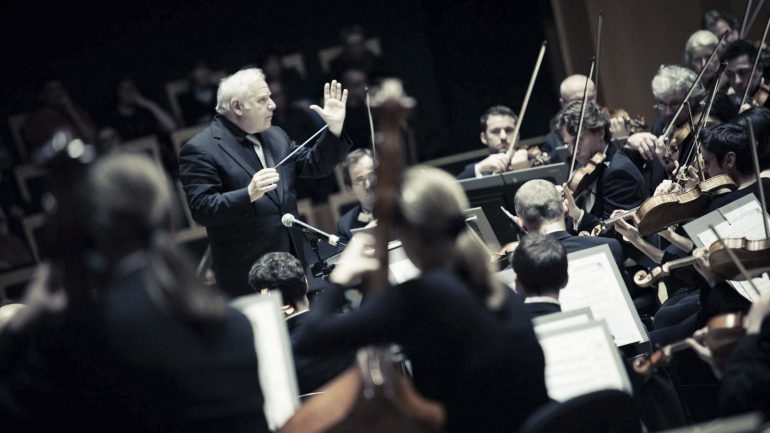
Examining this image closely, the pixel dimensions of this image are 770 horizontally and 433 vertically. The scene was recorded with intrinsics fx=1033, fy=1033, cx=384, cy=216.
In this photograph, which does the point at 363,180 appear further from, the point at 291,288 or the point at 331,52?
the point at 331,52

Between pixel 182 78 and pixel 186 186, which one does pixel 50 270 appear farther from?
pixel 182 78

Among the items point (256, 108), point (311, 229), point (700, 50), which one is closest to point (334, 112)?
point (256, 108)

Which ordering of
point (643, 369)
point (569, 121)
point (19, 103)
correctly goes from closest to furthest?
1. point (643, 369)
2. point (569, 121)
3. point (19, 103)

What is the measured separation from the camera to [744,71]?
521 cm

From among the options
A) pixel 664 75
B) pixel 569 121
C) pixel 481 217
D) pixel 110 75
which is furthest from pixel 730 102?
pixel 110 75

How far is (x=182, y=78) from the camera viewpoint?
270 inches

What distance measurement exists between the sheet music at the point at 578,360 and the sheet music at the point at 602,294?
49 centimetres

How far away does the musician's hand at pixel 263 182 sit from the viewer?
12.4 ft

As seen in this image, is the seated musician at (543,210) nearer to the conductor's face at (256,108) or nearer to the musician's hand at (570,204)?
the musician's hand at (570,204)

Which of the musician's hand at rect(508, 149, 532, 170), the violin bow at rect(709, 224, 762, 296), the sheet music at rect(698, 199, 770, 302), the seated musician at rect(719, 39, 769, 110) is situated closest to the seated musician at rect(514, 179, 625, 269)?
the sheet music at rect(698, 199, 770, 302)

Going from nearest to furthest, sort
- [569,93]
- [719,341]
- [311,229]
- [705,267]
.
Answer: [719,341], [705,267], [311,229], [569,93]

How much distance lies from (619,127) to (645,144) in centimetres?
71

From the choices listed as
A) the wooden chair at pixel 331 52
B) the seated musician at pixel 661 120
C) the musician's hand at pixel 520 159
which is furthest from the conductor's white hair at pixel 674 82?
the wooden chair at pixel 331 52

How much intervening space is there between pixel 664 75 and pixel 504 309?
2969 millimetres
